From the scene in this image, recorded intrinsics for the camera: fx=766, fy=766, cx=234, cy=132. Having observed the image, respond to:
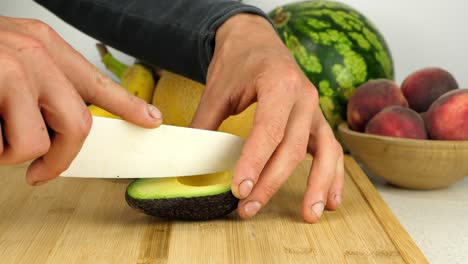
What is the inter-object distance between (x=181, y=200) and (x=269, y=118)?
16 centimetres

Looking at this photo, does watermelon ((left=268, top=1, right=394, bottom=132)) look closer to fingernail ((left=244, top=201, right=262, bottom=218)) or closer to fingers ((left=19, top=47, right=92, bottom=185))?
fingernail ((left=244, top=201, right=262, bottom=218))

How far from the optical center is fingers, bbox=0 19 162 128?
88 centimetres

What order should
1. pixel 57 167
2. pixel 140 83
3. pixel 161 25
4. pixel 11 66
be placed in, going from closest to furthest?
pixel 11 66
pixel 57 167
pixel 161 25
pixel 140 83

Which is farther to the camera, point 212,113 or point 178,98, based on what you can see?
point 178,98

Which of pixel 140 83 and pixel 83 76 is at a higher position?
pixel 83 76

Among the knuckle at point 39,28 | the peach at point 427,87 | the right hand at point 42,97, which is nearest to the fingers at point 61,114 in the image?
the right hand at point 42,97

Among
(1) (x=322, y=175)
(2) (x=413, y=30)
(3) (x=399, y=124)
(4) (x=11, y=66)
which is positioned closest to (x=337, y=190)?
(1) (x=322, y=175)

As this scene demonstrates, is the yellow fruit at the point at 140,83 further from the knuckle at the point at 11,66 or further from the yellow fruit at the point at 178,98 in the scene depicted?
the knuckle at the point at 11,66

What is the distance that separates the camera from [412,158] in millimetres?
1255

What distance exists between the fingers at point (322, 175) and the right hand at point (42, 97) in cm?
31

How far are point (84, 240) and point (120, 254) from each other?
67mm

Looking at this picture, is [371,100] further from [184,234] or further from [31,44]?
[31,44]

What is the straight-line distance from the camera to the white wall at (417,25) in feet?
6.14

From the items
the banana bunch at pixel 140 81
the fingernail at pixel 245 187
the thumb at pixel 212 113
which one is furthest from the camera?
the banana bunch at pixel 140 81
